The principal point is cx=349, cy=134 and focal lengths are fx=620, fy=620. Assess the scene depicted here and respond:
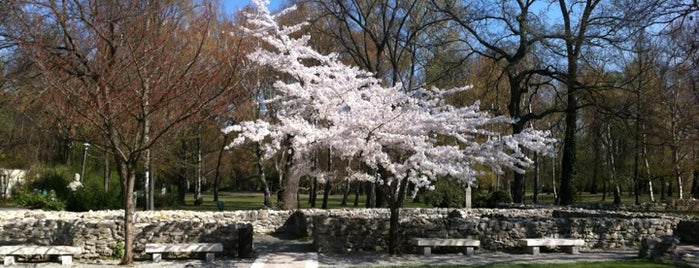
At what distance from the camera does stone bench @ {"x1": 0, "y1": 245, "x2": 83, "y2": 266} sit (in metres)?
11.5

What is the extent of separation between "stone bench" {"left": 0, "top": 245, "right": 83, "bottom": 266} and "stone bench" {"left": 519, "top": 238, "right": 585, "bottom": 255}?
9.12 m

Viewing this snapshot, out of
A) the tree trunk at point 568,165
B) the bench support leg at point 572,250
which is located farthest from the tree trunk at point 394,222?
the tree trunk at point 568,165

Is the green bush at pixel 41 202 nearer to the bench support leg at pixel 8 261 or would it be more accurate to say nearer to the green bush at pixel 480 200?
the bench support leg at pixel 8 261

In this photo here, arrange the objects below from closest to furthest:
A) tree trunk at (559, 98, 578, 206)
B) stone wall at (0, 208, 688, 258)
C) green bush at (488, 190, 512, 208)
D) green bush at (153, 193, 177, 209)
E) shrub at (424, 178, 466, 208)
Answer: stone wall at (0, 208, 688, 258)
tree trunk at (559, 98, 578, 206)
shrub at (424, 178, 466, 208)
green bush at (488, 190, 512, 208)
green bush at (153, 193, 177, 209)

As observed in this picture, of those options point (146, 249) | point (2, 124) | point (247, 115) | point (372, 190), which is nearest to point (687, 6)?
point (146, 249)

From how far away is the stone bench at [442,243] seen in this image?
1305 centimetres

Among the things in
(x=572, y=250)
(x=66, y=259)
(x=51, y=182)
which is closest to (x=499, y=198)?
(x=572, y=250)

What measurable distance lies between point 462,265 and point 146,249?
6.09 m

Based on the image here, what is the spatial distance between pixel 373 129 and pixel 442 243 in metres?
3.17

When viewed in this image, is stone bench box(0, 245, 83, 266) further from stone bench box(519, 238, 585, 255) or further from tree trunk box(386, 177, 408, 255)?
stone bench box(519, 238, 585, 255)

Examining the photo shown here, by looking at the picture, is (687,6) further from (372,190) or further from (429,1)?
(372,190)

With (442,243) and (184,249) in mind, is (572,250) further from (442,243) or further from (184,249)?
(184,249)

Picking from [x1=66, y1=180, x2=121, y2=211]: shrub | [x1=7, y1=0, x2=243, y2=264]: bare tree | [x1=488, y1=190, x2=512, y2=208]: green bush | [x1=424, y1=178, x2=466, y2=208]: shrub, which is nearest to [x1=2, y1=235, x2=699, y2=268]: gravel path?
[x1=7, y1=0, x2=243, y2=264]: bare tree

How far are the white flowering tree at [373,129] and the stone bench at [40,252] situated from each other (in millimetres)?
3893
